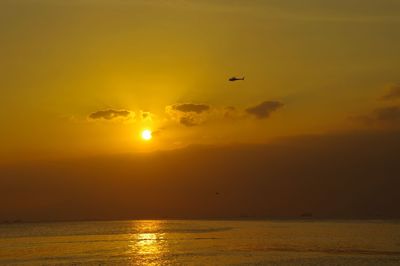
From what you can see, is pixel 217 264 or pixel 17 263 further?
pixel 17 263

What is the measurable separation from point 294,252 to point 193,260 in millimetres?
16667

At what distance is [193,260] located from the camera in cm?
6869

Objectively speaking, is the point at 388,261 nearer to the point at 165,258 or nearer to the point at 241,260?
the point at 241,260

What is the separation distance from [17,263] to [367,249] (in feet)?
158

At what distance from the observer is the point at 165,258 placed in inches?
2862

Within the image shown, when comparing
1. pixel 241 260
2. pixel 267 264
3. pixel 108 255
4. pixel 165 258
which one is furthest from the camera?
pixel 108 255

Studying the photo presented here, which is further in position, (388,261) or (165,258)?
(165,258)

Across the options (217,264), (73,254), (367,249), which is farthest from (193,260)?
(367,249)

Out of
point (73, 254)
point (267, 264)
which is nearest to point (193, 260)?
point (267, 264)

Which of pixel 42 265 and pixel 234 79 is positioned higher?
pixel 234 79

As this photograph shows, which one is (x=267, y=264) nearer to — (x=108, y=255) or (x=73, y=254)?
(x=108, y=255)

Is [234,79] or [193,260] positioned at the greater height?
[234,79]

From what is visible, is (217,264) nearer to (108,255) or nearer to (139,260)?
(139,260)

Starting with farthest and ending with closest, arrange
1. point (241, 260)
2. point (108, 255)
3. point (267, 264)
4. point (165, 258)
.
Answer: point (108, 255) < point (165, 258) < point (241, 260) < point (267, 264)
